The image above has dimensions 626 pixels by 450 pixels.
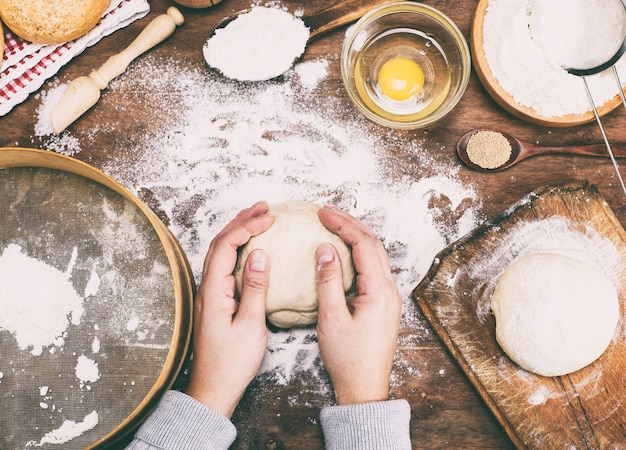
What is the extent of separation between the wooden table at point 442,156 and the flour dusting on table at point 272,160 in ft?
0.07

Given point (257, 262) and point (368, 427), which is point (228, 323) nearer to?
point (257, 262)

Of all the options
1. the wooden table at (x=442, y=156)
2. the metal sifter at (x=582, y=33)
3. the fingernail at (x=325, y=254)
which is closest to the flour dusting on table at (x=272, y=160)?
the wooden table at (x=442, y=156)

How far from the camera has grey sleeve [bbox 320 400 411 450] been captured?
2.51 ft

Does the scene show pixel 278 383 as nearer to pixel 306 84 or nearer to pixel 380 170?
pixel 380 170

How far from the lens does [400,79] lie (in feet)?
2.98

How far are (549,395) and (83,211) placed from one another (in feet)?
2.70

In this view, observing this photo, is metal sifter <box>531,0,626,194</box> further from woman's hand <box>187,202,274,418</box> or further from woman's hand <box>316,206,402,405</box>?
woman's hand <box>187,202,274,418</box>

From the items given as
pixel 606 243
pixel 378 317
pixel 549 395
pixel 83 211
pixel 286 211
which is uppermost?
pixel 83 211

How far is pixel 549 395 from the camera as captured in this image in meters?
0.85

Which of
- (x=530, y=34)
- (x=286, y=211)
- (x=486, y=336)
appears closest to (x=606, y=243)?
(x=486, y=336)

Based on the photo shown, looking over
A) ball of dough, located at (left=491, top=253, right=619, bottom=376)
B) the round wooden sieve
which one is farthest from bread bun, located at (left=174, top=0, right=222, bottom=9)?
ball of dough, located at (left=491, top=253, right=619, bottom=376)

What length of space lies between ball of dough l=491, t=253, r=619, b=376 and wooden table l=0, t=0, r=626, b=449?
13 cm

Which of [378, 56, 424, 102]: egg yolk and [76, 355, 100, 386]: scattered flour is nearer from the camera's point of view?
[76, 355, 100, 386]: scattered flour

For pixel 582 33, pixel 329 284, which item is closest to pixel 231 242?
pixel 329 284
